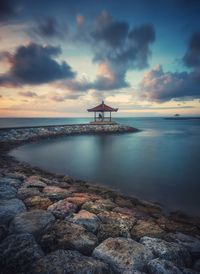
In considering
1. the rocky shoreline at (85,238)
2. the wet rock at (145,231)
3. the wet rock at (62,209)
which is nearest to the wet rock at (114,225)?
the rocky shoreline at (85,238)

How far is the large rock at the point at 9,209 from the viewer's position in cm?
364

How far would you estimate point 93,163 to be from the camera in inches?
449

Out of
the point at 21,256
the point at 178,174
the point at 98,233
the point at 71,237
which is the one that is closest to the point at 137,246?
the point at 98,233

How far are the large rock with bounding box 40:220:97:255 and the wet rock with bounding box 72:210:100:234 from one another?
8.7 inches

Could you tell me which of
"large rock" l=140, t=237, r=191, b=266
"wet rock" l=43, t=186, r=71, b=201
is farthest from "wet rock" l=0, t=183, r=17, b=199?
"large rock" l=140, t=237, r=191, b=266

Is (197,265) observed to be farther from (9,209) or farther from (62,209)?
(9,209)

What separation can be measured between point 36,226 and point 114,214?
5.43 ft

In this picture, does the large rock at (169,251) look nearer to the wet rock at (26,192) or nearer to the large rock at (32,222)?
the large rock at (32,222)

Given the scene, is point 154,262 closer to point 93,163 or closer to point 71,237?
point 71,237

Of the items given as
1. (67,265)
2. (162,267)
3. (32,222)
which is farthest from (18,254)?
(162,267)

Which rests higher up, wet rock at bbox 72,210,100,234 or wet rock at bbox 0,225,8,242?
wet rock at bbox 0,225,8,242

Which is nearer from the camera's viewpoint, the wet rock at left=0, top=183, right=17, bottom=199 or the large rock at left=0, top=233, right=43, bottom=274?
the large rock at left=0, top=233, right=43, bottom=274

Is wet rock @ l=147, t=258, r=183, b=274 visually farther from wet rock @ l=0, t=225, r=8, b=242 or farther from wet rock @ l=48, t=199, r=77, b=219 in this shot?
wet rock @ l=0, t=225, r=8, b=242

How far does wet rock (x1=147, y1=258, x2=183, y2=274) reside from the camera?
2.50 meters
